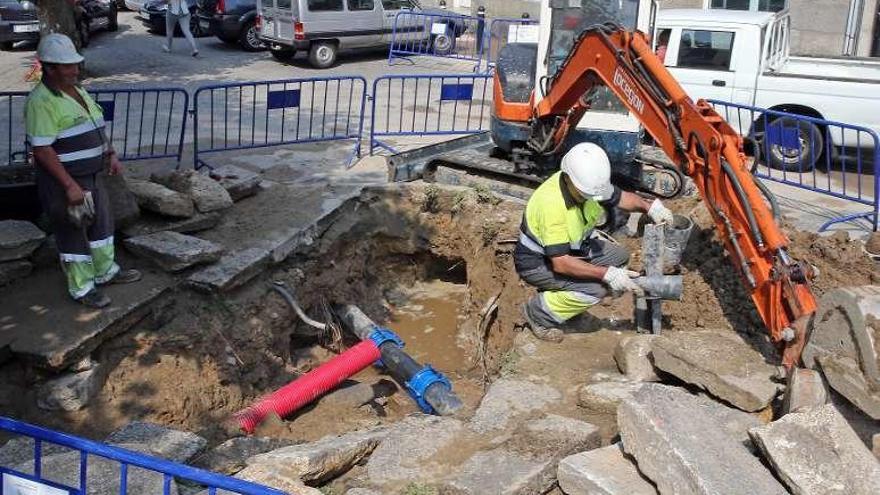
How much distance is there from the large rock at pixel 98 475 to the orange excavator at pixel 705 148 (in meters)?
3.82

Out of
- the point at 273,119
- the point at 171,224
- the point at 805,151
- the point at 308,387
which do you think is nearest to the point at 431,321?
the point at 308,387

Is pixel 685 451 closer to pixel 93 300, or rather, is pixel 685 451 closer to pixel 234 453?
pixel 234 453

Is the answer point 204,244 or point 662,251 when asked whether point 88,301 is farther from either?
point 662,251

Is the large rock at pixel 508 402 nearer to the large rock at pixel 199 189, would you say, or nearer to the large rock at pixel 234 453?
the large rock at pixel 234 453

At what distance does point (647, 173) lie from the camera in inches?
336

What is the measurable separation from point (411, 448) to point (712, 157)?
3.04 m

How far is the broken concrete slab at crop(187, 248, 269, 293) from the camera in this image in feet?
21.8

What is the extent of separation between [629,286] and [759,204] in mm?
1044

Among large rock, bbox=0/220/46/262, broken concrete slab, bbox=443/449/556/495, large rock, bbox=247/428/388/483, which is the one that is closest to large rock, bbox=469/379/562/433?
broken concrete slab, bbox=443/449/556/495

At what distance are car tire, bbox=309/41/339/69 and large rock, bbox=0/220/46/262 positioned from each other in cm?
1182

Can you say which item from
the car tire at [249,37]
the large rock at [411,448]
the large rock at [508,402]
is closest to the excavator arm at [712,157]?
the large rock at [508,402]

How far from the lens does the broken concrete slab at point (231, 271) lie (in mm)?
6647

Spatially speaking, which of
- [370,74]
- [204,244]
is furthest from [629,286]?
[370,74]

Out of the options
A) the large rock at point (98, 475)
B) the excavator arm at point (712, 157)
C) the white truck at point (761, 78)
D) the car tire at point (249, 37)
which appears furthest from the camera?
the car tire at point (249, 37)
